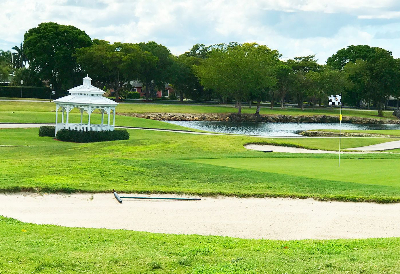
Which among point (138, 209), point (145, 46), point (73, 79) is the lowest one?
point (138, 209)

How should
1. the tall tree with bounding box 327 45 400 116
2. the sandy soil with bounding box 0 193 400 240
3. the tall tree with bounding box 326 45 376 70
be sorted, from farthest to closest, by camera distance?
the tall tree with bounding box 326 45 376 70 → the tall tree with bounding box 327 45 400 116 → the sandy soil with bounding box 0 193 400 240

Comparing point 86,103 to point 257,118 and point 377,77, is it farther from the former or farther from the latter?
point 377,77

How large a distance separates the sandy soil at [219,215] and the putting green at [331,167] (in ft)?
14.6

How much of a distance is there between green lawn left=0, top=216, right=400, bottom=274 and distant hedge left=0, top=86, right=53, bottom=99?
309 ft

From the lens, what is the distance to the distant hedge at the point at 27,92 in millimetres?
100625

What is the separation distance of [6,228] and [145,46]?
10529cm

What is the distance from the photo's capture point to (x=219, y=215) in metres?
15.6

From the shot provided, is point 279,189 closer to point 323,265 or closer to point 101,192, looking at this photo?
point 101,192

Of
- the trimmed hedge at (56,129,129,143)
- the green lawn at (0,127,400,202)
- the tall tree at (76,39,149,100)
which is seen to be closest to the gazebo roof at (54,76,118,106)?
the trimmed hedge at (56,129,129,143)

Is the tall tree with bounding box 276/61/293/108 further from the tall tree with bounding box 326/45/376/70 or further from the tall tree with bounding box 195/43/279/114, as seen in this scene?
the tall tree with bounding box 326/45/376/70

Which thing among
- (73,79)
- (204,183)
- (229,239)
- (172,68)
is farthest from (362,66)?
(229,239)

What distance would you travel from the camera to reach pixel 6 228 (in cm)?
1241

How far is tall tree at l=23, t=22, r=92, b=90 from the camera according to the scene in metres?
101

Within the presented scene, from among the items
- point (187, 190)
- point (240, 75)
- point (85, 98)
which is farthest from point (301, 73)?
point (187, 190)
